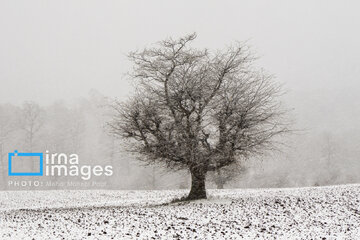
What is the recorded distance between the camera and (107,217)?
1956 centimetres

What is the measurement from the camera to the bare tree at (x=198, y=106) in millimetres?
23906

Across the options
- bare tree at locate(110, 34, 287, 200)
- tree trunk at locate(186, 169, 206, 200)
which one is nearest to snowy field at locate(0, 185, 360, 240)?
tree trunk at locate(186, 169, 206, 200)

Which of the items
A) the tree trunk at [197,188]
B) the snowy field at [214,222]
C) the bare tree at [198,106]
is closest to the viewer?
the snowy field at [214,222]

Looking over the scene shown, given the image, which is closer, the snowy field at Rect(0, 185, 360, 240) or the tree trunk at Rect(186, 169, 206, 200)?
the snowy field at Rect(0, 185, 360, 240)

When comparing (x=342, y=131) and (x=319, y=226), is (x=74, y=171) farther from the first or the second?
(x=342, y=131)

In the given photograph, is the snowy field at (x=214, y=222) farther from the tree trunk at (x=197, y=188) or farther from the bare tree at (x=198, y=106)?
the bare tree at (x=198, y=106)

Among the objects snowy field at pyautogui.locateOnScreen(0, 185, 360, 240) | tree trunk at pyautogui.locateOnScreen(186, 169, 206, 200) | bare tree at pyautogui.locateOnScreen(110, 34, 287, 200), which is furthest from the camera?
tree trunk at pyautogui.locateOnScreen(186, 169, 206, 200)

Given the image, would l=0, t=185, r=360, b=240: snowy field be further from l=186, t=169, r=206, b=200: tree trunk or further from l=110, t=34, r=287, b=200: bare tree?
l=110, t=34, r=287, b=200: bare tree

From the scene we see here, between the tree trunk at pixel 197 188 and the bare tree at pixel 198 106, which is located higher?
the bare tree at pixel 198 106

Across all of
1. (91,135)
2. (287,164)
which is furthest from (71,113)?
(287,164)

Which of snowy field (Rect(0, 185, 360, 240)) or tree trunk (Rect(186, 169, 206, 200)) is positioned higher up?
tree trunk (Rect(186, 169, 206, 200))

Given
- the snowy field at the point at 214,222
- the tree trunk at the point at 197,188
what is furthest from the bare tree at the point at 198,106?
the snowy field at the point at 214,222

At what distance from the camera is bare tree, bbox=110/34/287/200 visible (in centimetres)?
2391

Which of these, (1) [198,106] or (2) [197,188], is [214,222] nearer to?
(2) [197,188]
